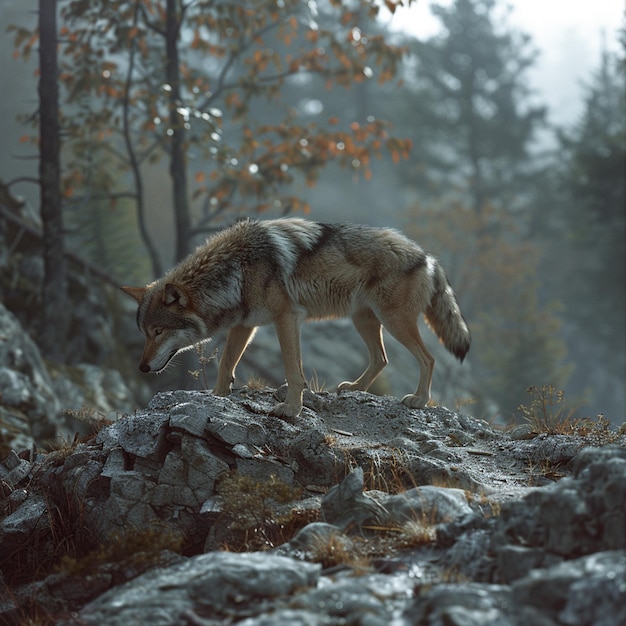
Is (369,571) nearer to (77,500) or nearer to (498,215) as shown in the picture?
(77,500)

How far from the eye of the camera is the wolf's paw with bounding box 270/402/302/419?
252 inches

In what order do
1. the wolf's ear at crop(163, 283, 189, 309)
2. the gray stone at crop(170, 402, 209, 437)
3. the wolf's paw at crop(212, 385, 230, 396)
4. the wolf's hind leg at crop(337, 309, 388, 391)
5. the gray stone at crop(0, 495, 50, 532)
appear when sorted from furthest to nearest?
the wolf's hind leg at crop(337, 309, 388, 391) → the wolf's paw at crop(212, 385, 230, 396) → the wolf's ear at crop(163, 283, 189, 309) → the gray stone at crop(170, 402, 209, 437) → the gray stone at crop(0, 495, 50, 532)

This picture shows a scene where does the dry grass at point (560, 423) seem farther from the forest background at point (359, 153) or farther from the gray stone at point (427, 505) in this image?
the forest background at point (359, 153)

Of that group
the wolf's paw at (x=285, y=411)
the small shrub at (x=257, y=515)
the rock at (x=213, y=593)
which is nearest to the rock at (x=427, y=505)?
the small shrub at (x=257, y=515)

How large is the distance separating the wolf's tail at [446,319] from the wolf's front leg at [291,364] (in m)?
1.60

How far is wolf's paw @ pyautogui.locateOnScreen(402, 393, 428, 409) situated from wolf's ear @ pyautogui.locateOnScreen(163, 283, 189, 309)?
2352 millimetres

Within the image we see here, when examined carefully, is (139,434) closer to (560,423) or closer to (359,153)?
(560,423)

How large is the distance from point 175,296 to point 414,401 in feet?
8.38

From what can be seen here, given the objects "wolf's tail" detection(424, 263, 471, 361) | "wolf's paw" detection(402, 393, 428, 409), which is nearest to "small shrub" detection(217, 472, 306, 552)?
"wolf's paw" detection(402, 393, 428, 409)

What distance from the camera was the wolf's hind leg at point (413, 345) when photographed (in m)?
7.19

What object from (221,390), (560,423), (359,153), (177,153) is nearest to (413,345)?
(560,423)

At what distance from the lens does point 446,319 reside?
297 inches

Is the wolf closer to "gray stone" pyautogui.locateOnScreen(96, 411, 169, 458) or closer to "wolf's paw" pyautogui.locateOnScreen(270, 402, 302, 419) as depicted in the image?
"wolf's paw" pyautogui.locateOnScreen(270, 402, 302, 419)

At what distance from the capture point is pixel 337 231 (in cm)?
A: 741
